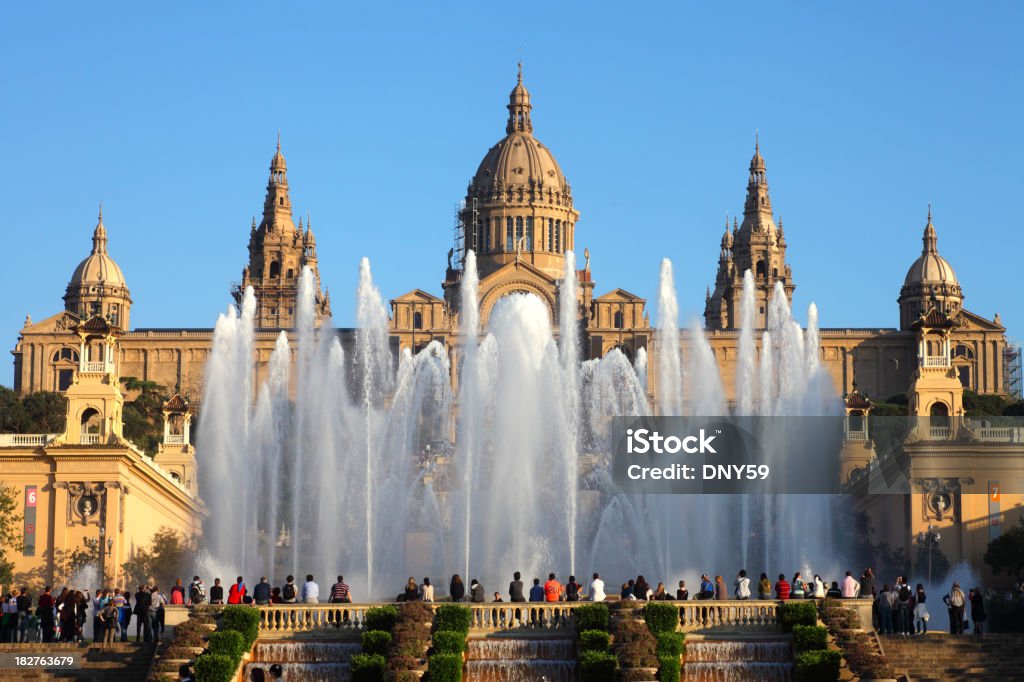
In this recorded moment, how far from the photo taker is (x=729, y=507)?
61500 mm

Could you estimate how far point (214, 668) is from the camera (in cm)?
3788

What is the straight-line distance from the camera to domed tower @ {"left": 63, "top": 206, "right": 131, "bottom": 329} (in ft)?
483

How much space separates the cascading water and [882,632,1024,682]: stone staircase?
16830mm

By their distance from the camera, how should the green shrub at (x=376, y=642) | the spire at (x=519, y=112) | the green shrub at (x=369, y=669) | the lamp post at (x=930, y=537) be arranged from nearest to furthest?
the green shrub at (x=369, y=669) < the green shrub at (x=376, y=642) < the lamp post at (x=930, y=537) < the spire at (x=519, y=112)

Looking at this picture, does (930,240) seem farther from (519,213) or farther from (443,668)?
(443,668)

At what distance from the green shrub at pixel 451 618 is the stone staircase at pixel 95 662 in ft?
18.0

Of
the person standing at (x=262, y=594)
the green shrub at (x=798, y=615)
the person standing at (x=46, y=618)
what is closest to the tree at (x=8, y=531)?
the person standing at (x=46, y=618)

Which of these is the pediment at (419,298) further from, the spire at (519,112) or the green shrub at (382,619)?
the green shrub at (382,619)

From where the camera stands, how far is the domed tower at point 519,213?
157375 millimetres

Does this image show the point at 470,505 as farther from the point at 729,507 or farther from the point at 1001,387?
the point at 1001,387

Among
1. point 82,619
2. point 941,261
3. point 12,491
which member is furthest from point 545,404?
point 941,261

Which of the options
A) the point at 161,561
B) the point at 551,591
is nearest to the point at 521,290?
the point at 161,561

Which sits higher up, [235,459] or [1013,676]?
[235,459]

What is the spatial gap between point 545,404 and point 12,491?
635 inches
